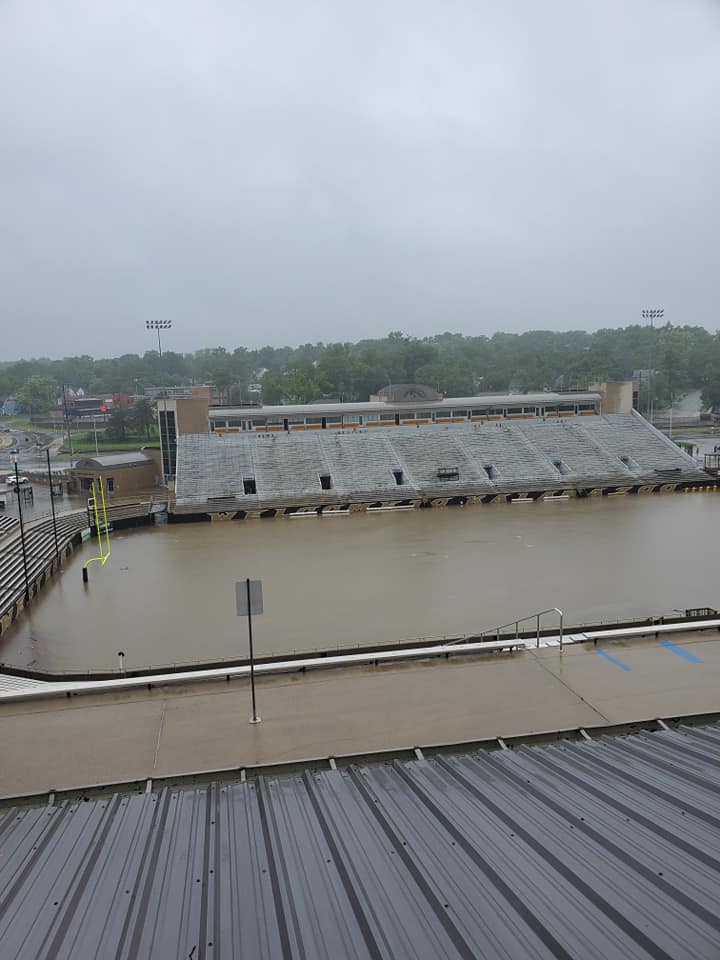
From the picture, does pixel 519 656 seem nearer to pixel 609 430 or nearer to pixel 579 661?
pixel 579 661

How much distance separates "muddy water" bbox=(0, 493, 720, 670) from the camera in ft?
41.8

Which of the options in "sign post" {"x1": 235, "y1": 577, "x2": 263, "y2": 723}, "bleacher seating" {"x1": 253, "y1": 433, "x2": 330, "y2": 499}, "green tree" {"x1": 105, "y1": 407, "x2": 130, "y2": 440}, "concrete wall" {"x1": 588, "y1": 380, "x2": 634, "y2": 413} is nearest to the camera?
"sign post" {"x1": 235, "y1": 577, "x2": 263, "y2": 723}

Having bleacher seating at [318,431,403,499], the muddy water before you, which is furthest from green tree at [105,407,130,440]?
the muddy water

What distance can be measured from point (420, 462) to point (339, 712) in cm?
2404

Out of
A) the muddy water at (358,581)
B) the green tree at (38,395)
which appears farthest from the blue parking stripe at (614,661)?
the green tree at (38,395)

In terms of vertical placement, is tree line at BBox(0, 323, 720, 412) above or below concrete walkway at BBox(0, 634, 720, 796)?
above

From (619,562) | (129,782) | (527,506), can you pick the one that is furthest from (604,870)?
(527,506)

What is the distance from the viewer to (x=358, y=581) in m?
16.4

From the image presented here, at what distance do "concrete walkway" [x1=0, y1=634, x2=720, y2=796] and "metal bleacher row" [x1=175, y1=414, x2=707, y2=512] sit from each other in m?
18.7

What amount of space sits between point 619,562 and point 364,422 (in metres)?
20.8

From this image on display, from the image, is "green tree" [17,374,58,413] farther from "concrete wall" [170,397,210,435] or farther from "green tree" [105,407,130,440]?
"concrete wall" [170,397,210,435]

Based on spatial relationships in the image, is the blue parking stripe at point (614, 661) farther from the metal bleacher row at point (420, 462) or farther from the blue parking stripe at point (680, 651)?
the metal bleacher row at point (420, 462)

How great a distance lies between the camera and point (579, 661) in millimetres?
9336

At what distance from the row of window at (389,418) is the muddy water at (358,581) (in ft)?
34.3
